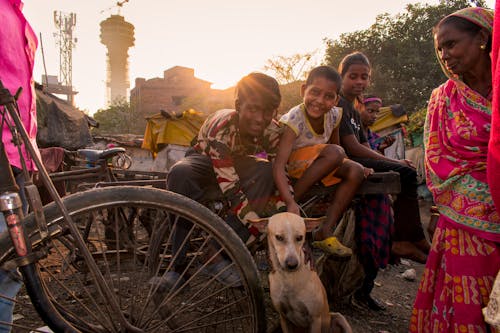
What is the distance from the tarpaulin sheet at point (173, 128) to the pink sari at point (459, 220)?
867 centimetres

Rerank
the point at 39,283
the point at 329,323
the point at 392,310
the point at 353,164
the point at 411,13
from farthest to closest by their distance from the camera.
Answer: the point at 411,13 < the point at 392,310 < the point at 353,164 < the point at 329,323 < the point at 39,283

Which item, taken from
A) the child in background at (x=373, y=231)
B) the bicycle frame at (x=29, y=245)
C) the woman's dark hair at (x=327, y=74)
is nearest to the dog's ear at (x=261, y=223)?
the bicycle frame at (x=29, y=245)

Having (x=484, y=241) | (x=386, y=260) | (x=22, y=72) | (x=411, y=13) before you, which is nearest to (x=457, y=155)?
(x=484, y=241)

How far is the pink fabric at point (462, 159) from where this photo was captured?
175cm

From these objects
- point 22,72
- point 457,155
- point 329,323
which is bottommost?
point 329,323

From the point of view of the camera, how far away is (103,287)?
140 centimetres

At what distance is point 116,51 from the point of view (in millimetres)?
100625

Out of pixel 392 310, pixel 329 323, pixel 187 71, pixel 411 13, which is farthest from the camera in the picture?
pixel 187 71

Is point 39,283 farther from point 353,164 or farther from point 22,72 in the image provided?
point 353,164

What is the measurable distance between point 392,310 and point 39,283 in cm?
326

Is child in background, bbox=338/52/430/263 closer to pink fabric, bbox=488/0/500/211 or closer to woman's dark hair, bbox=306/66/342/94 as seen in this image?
woman's dark hair, bbox=306/66/342/94

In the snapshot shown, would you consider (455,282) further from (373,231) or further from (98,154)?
(98,154)

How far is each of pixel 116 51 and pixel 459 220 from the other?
374 ft

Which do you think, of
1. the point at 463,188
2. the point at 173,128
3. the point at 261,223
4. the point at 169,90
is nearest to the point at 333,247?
the point at 261,223
